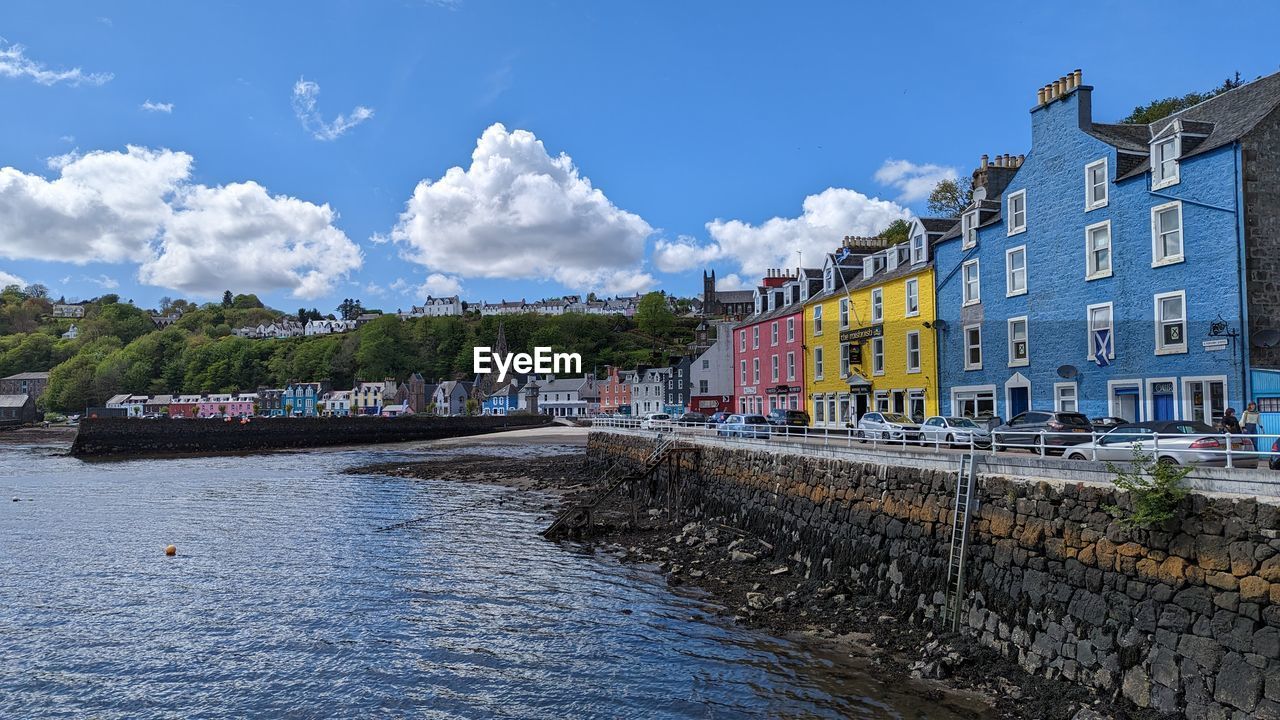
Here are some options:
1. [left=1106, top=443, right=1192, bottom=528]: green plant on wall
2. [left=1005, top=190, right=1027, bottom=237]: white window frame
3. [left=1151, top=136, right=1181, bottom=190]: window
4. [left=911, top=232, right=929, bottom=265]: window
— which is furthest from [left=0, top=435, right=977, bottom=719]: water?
[left=911, top=232, right=929, bottom=265]: window

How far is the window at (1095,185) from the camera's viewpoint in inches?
1034

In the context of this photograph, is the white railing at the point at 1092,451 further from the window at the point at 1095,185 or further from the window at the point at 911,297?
the window at the point at 911,297

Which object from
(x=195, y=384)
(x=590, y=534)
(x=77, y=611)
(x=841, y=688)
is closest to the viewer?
(x=841, y=688)

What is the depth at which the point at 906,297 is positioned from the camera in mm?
36969

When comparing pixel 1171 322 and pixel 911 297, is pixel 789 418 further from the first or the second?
pixel 1171 322

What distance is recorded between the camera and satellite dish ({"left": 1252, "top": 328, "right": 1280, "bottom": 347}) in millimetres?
21625

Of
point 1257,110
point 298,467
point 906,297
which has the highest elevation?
point 1257,110

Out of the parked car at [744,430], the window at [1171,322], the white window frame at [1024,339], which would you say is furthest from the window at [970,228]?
the parked car at [744,430]

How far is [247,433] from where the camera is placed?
8825 cm

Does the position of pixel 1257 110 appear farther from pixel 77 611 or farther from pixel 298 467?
pixel 298 467

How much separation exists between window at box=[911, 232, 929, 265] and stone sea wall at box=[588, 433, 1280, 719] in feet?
65.6

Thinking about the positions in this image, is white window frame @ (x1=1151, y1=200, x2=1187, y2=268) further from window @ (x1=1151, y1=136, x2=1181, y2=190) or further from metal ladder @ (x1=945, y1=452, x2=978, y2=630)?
metal ladder @ (x1=945, y1=452, x2=978, y2=630)

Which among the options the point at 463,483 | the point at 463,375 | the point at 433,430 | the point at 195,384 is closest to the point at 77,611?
the point at 463,483

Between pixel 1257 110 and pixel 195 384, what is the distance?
659 ft
